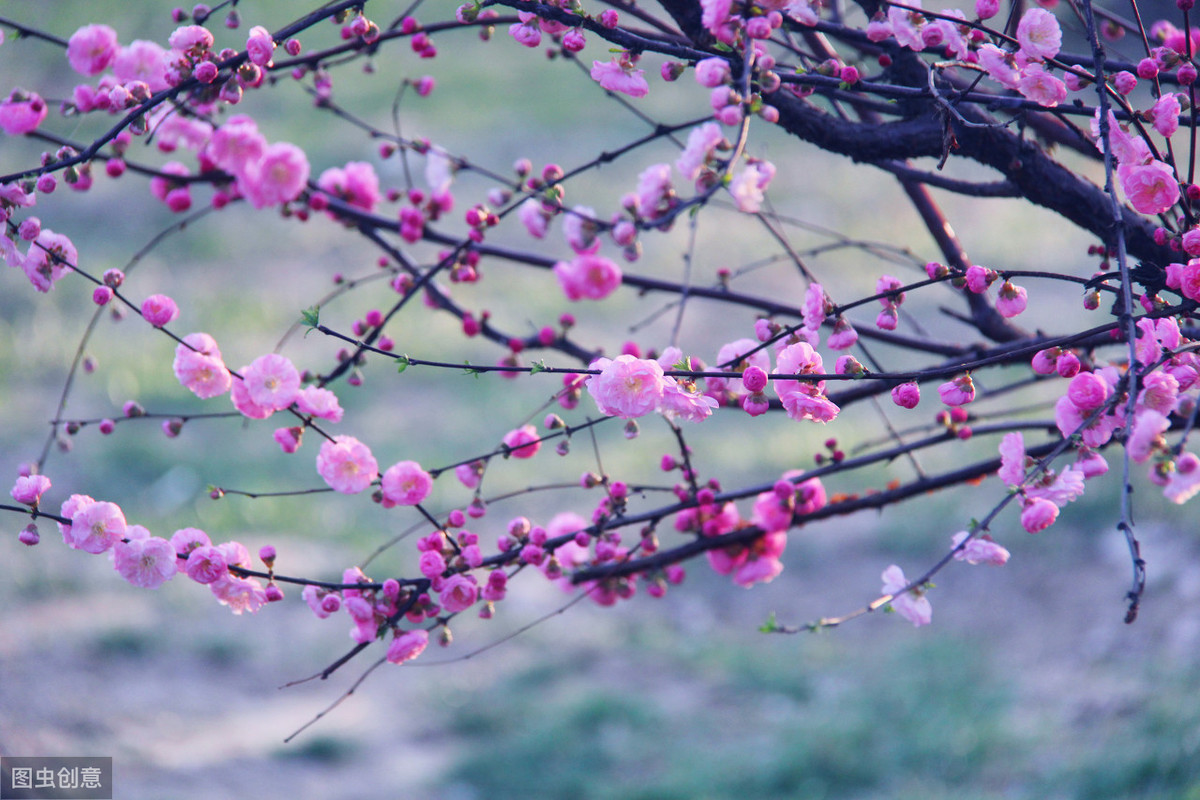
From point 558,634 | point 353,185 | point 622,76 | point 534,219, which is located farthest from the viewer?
point 558,634

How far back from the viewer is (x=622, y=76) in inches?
44.5

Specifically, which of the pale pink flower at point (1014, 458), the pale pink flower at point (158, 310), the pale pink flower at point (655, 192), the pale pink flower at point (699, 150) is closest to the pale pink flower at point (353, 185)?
the pale pink flower at point (158, 310)

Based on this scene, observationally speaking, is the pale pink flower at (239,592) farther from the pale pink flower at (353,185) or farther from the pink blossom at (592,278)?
the pale pink flower at (353,185)

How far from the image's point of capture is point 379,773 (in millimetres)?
2900

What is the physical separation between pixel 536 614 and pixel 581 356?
2309 millimetres

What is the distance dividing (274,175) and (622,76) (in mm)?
437

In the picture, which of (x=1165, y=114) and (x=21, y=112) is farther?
(x=21, y=112)

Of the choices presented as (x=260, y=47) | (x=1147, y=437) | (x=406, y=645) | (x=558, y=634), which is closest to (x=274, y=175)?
(x=260, y=47)

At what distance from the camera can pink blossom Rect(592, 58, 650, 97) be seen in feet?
3.66

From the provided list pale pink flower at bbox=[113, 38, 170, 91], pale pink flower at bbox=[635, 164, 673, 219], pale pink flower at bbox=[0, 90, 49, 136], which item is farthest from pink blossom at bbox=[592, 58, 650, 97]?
pale pink flower at bbox=[0, 90, 49, 136]

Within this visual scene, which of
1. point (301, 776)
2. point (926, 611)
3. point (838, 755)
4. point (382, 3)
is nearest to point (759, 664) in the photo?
point (838, 755)

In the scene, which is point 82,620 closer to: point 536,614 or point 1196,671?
point 536,614

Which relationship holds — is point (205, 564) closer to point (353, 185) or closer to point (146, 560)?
point (146, 560)

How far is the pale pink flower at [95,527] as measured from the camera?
3.71ft
